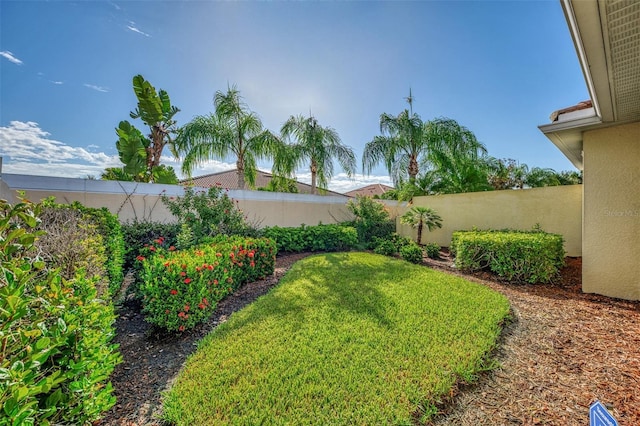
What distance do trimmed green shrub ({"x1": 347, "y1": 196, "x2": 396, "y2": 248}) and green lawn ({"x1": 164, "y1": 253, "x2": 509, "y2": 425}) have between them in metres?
5.83

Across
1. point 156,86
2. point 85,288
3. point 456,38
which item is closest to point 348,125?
point 456,38

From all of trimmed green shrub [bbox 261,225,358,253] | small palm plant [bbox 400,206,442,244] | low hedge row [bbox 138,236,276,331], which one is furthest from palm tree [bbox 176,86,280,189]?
low hedge row [bbox 138,236,276,331]

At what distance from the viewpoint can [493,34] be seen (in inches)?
236

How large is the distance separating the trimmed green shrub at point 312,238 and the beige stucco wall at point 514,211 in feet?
13.8

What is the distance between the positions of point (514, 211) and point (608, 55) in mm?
7391

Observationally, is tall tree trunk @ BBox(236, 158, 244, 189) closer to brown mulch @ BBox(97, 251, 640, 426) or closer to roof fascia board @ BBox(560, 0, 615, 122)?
brown mulch @ BBox(97, 251, 640, 426)

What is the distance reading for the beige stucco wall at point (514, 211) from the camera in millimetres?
7832

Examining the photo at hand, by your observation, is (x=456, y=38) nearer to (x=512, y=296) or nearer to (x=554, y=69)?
(x=554, y=69)

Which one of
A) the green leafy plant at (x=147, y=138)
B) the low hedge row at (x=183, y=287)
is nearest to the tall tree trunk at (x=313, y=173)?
the green leafy plant at (x=147, y=138)

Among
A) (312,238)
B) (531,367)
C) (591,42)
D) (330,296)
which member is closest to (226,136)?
(312,238)

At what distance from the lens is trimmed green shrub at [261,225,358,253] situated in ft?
29.0

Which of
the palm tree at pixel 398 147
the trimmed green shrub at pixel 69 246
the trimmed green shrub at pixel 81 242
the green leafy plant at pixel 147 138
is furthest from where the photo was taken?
the palm tree at pixel 398 147

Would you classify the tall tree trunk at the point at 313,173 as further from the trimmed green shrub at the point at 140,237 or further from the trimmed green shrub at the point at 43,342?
the trimmed green shrub at the point at 43,342

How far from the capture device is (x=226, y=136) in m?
10.1
